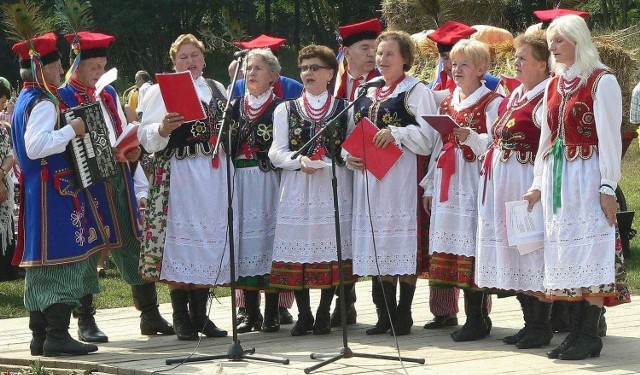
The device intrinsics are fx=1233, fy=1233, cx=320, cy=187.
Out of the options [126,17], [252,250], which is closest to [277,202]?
[252,250]

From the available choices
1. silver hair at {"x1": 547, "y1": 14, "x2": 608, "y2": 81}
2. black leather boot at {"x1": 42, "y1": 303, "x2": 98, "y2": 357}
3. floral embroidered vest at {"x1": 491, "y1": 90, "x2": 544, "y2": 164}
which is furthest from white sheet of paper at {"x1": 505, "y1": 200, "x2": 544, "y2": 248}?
black leather boot at {"x1": 42, "y1": 303, "x2": 98, "y2": 357}

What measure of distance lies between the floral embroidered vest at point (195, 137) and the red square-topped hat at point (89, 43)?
0.67m

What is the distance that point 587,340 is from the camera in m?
6.40

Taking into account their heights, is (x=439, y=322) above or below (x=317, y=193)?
below

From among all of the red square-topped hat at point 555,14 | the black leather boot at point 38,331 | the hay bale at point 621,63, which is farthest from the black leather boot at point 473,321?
the hay bale at point 621,63

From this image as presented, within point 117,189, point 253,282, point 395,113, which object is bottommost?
point 253,282

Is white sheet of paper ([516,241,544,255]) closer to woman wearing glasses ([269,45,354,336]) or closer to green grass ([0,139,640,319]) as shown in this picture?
woman wearing glasses ([269,45,354,336])

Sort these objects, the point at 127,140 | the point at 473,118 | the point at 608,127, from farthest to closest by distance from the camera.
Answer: the point at 127,140
the point at 473,118
the point at 608,127

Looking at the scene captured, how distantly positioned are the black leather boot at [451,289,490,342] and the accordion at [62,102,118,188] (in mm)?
2205

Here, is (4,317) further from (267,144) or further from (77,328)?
(267,144)

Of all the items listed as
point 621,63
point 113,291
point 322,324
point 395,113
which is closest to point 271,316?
point 322,324

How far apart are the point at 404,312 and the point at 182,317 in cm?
137

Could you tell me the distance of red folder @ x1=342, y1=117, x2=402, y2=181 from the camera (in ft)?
23.2

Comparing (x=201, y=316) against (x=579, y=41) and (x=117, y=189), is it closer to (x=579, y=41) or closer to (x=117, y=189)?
(x=117, y=189)
